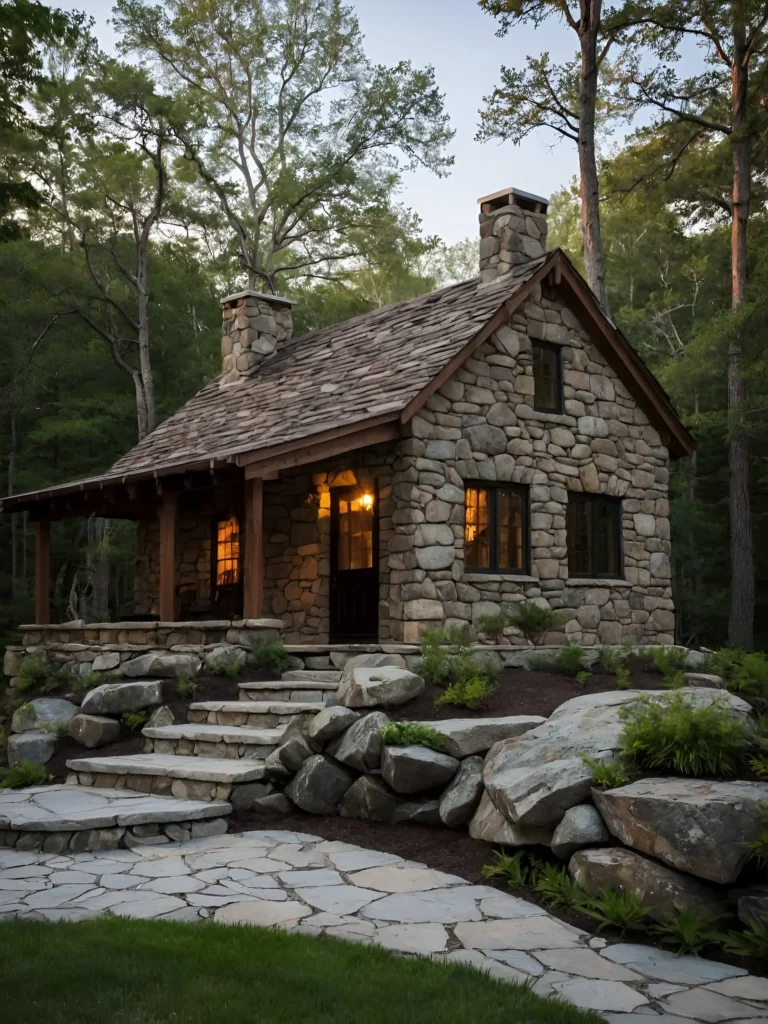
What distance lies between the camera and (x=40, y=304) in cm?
2472

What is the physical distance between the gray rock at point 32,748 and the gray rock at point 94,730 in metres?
0.26

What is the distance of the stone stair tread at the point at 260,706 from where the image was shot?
863 centimetres

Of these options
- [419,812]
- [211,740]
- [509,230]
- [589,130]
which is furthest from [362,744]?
[589,130]

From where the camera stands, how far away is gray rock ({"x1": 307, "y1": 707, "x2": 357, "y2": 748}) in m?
7.68

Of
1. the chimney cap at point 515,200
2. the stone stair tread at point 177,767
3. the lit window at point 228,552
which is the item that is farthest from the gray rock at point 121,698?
the chimney cap at point 515,200

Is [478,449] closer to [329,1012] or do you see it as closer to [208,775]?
[208,775]

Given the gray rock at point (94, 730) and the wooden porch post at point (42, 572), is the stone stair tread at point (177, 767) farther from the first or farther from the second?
the wooden porch post at point (42, 572)

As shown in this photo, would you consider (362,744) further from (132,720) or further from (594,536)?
(594,536)

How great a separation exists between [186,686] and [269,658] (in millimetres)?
924

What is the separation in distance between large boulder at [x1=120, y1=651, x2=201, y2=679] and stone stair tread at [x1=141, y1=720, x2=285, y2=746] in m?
0.86

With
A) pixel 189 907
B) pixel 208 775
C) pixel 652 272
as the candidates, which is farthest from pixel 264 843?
pixel 652 272

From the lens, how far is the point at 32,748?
9.45 meters

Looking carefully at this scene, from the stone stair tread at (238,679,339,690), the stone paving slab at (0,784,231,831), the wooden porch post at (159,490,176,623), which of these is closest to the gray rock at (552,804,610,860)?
the stone paving slab at (0,784,231,831)

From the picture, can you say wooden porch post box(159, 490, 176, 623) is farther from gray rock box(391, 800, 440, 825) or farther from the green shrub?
the green shrub
